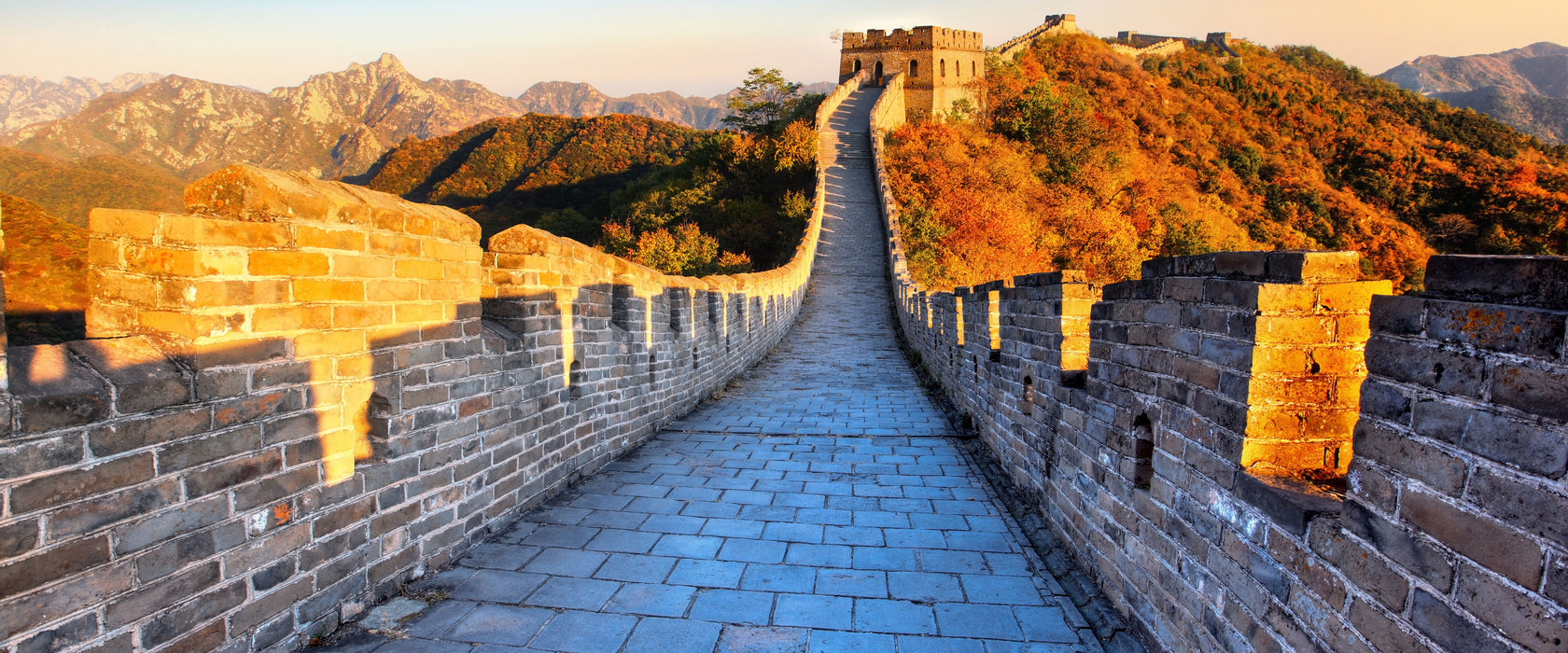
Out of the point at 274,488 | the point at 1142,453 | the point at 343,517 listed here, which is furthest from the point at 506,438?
the point at 1142,453

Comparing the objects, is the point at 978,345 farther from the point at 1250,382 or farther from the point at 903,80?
the point at 903,80

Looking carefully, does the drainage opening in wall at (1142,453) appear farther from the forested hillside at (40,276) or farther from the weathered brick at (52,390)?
the forested hillside at (40,276)

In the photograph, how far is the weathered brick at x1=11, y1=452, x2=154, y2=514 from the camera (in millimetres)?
1722

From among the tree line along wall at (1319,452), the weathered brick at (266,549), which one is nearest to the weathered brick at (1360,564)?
the tree line along wall at (1319,452)

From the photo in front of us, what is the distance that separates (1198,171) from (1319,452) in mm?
53825

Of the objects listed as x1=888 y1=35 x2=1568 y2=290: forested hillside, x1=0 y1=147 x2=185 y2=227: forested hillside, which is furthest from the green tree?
x1=0 y1=147 x2=185 y2=227: forested hillside

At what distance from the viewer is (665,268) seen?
2155 cm

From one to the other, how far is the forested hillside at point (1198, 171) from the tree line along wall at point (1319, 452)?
17.6m

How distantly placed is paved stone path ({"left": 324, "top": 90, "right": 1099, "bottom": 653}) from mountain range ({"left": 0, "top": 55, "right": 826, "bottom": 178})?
2.06m

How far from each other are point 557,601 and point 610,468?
2.35 meters

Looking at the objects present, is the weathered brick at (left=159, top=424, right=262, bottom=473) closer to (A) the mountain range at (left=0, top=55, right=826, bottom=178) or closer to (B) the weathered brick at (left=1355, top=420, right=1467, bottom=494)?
(A) the mountain range at (left=0, top=55, right=826, bottom=178)

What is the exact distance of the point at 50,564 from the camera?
1772 mm

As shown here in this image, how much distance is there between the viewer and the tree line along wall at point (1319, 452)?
1203 mm

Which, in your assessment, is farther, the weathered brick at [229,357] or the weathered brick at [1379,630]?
the weathered brick at [229,357]
